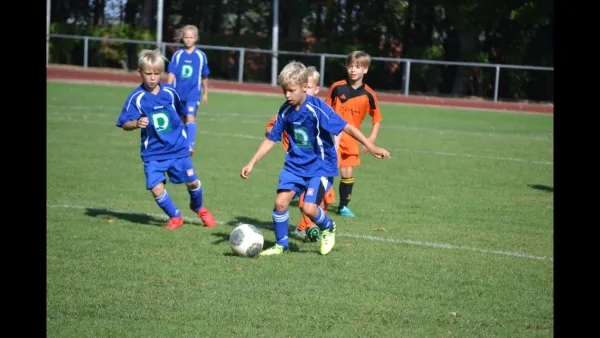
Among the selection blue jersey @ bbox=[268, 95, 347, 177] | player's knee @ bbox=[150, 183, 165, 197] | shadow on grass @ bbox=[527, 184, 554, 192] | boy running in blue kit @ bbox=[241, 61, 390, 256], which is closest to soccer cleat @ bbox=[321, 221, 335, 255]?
boy running in blue kit @ bbox=[241, 61, 390, 256]

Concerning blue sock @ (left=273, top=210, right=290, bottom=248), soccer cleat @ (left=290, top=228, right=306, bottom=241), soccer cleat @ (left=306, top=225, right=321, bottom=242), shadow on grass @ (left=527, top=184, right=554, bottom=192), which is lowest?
soccer cleat @ (left=290, top=228, right=306, bottom=241)

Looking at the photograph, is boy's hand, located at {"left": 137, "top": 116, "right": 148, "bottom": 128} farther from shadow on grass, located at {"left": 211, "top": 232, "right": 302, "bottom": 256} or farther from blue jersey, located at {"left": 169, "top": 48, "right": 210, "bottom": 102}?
blue jersey, located at {"left": 169, "top": 48, "right": 210, "bottom": 102}

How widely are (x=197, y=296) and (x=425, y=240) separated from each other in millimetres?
2879

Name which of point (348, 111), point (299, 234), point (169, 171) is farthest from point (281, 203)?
point (348, 111)

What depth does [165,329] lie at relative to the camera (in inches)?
189

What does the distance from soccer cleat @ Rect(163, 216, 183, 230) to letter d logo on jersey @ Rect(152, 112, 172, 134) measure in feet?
2.82

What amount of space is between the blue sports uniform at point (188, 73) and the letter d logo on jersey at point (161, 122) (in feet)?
20.1

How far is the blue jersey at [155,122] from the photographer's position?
27.0 feet

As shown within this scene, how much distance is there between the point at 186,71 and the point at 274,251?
802 centimetres

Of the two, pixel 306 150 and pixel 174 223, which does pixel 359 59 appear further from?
pixel 174 223

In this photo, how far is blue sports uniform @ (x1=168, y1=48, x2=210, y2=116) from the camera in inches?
568

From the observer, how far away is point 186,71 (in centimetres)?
1445

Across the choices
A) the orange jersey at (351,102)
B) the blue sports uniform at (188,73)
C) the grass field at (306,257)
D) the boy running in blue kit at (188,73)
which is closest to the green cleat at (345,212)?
the grass field at (306,257)
